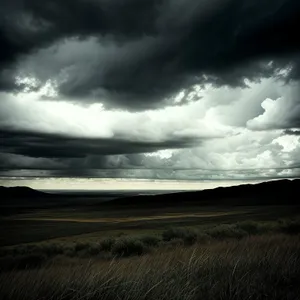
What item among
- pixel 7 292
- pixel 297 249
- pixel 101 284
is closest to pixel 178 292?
pixel 101 284

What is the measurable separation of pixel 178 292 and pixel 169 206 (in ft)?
221

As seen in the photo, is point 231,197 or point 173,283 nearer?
point 173,283

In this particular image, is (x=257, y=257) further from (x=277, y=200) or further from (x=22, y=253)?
(x=277, y=200)

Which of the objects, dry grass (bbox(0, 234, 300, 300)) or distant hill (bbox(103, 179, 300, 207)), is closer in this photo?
dry grass (bbox(0, 234, 300, 300))

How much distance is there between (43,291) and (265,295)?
107 inches

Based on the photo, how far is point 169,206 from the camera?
233 feet

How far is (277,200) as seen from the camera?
236 ft

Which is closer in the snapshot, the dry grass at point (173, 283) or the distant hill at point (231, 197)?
the dry grass at point (173, 283)

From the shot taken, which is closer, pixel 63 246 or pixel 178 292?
pixel 178 292

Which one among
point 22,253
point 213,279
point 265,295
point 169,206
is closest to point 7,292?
point 213,279

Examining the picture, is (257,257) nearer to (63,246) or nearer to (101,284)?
(101,284)

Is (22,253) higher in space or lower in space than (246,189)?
lower

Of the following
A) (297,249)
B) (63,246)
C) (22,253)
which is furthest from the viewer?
(63,246)

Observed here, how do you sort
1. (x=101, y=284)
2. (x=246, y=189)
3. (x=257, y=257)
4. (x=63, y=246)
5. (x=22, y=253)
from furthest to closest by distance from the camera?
(x=246, y=189) → (x=63, y=246) → (x=22, y=253) → (x=257, y=257) → (x=101, y=284)
